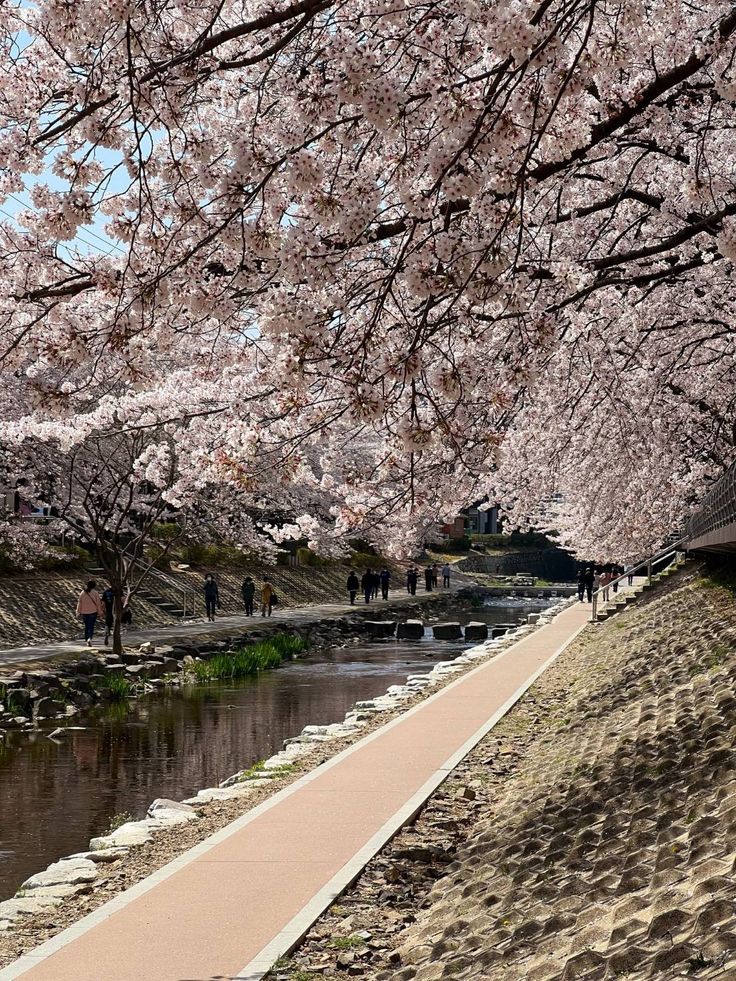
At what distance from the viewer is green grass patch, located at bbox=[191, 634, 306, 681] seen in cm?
2602

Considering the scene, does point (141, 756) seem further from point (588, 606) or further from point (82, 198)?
point (588, 606)

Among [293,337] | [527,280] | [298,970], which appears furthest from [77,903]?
[527,280]

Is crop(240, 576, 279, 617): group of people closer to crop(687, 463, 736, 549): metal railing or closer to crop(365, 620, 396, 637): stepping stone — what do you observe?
crop(365, 620, 396, 637): stepping stone

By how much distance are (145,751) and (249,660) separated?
10.1m

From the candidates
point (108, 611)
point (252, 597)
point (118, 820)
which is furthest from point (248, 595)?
point (118, 820)

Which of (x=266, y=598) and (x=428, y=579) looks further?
(x=428, y=579)

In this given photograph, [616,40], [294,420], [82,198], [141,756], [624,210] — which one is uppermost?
[624,210]

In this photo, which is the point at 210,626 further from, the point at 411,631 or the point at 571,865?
the point at 571,865

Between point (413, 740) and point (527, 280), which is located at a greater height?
point (527, 280)

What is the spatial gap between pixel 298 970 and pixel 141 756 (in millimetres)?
11880

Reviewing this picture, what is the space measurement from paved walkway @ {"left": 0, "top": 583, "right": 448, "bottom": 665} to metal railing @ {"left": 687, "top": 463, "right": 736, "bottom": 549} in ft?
44.6

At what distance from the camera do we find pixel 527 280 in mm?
7656

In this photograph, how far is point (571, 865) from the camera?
7.06 metres

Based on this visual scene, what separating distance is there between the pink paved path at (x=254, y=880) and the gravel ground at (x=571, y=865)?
30cm
